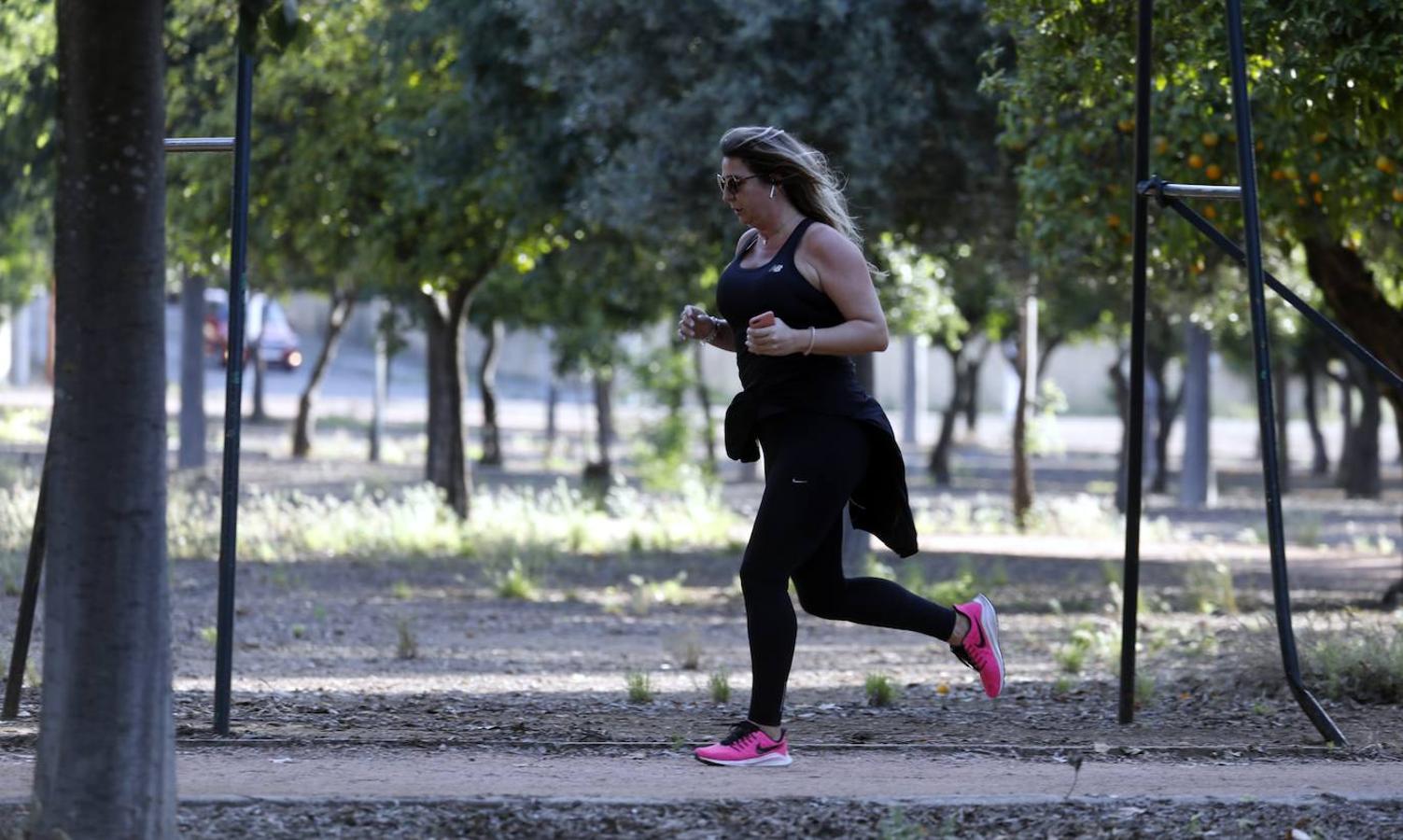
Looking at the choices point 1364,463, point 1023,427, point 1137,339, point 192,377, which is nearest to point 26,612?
point 1137,339

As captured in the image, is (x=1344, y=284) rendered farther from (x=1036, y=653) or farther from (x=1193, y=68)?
(x=1193, y=68)

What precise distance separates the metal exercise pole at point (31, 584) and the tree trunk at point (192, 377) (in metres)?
15.5

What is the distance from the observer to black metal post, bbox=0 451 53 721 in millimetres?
5605

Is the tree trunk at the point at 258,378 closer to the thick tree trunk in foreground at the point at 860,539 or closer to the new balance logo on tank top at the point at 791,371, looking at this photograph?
the thick tree trunk in foreground at the point at 860,539

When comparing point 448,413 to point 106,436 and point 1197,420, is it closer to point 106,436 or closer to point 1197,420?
point 1197,420

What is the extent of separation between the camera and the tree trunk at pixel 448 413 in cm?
1772

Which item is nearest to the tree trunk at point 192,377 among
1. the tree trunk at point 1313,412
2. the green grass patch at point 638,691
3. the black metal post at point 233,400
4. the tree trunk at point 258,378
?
the tree trunk at point 258,378

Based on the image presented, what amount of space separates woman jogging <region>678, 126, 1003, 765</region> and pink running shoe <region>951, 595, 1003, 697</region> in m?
0.45

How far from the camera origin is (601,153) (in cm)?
1282

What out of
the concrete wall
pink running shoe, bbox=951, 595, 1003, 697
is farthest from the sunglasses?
the concrete wall

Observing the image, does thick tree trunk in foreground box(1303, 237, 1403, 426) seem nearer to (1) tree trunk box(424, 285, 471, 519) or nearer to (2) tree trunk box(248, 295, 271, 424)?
(1) tree trunk box(424, 285, 471, 519)

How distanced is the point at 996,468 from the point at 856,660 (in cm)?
2557

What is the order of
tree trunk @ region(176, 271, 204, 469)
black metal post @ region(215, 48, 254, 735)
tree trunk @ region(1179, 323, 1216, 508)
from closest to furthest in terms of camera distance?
1. black metal post @ region(215, 48, 254, 735)
2. tree trunk @ region(176, 271, 204, 469)
3. tree trunk @ region(1179, 323, 1216, 508)

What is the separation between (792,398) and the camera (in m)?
5.18
